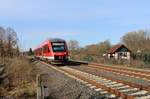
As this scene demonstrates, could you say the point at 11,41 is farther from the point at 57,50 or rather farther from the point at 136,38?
the point at 136,38

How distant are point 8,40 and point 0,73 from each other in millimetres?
33116

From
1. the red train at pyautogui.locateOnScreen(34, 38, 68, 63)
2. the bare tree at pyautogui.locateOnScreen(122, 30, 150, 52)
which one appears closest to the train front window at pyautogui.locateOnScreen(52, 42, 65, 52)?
the red train at pyautogui.locateOnScreen(34, 38, 68, 63)

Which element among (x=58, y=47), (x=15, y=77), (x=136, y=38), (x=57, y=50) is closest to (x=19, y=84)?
(x=15, y=77)

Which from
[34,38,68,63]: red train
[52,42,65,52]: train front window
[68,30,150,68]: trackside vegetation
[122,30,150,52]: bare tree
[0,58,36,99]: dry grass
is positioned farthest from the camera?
[122,30,150,52]: bare tree

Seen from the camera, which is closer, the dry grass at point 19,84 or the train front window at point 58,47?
the dry grass at point 19,84

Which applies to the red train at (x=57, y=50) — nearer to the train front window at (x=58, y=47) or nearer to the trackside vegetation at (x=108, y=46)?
the train front window at (x=58, y=47)

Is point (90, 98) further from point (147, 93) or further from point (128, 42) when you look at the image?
point (128, 42)

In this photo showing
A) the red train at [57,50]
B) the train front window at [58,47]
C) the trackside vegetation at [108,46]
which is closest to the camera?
the red train at [57,50]

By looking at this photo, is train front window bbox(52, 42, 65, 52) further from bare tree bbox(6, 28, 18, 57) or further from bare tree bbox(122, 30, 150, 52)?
bare tree bbox(122, 30, 150, 52)

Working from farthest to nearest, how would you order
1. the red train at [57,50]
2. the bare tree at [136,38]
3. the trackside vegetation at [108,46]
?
→ the bare tree at [136,38], the trackside vegetation at [108,46], the red train at [57,50]

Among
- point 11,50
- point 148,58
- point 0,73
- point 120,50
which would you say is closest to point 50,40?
point 11,50

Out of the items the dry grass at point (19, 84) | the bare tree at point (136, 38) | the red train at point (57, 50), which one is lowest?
the dry grass at point (19, 84)

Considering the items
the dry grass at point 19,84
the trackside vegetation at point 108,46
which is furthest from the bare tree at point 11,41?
the dry grass at point 19,84

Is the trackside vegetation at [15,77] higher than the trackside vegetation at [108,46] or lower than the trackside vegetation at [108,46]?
lower
